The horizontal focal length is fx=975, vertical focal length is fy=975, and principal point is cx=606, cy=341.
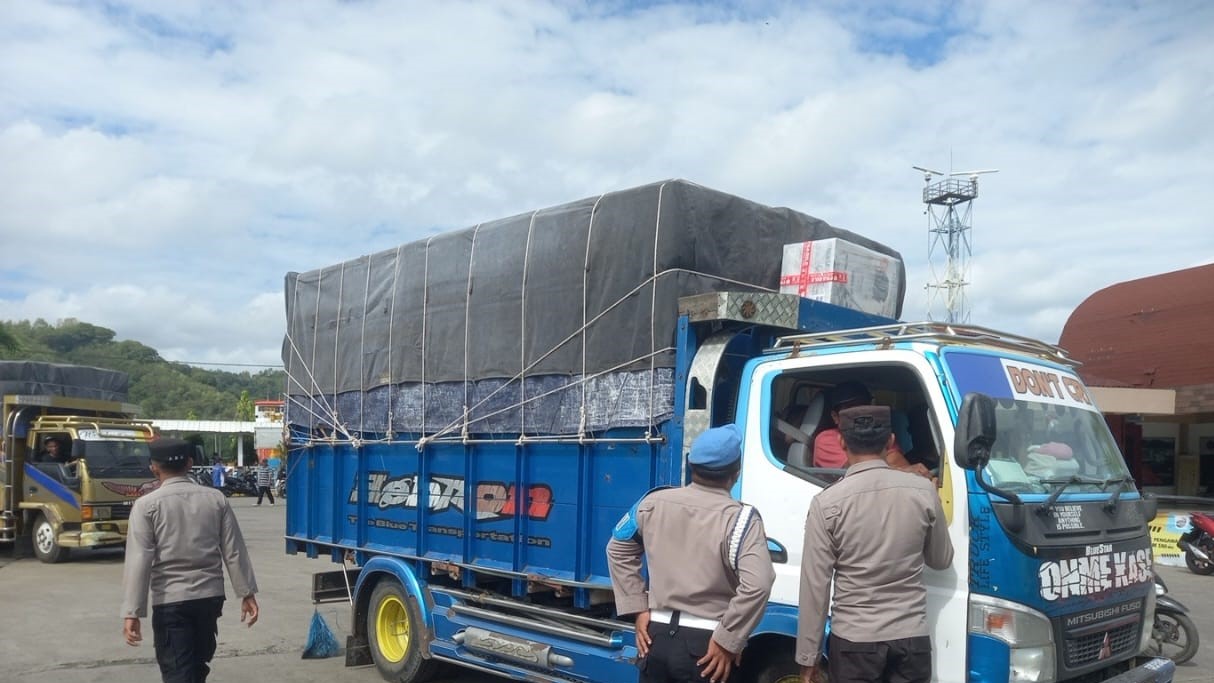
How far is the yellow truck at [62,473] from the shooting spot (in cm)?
1561

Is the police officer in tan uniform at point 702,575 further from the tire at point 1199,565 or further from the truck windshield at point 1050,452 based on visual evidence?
the tire at point 1199,565

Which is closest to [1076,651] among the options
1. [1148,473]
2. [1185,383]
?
[1185,383]

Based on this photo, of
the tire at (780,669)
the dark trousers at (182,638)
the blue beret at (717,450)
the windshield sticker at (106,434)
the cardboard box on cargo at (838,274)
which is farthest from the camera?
the windshield sticker at (106,434)

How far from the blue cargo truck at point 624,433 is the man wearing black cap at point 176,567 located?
190 centimetres

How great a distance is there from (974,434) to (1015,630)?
810 mm

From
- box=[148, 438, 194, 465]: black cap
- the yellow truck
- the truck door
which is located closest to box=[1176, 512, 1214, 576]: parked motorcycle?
the truck door

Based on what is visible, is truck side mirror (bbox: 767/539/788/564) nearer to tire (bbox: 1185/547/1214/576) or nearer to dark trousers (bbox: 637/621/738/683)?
dark trousers (bbox: 637/621/738/683)

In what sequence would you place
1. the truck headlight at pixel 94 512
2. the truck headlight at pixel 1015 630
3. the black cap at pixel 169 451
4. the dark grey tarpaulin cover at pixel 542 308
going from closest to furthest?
the truck headlight at pixel 1015 630, the black cap at pixel 169 451, the dark grey tarpaulin cover at pixel 542 308, the truck headlight at pixel 94 512

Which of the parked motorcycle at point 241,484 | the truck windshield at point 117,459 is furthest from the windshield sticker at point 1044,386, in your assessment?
the parked motorcycle at point 241,484

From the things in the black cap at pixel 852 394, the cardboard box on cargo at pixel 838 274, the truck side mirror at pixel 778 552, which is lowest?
the truck side mirror at pixel 778 552

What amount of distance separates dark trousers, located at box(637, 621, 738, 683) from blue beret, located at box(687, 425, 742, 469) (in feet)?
2.04

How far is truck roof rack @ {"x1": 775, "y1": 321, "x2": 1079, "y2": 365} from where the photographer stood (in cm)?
456

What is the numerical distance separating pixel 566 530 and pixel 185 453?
7.22ft

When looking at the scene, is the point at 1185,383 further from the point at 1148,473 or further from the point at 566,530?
the point at 566,530
